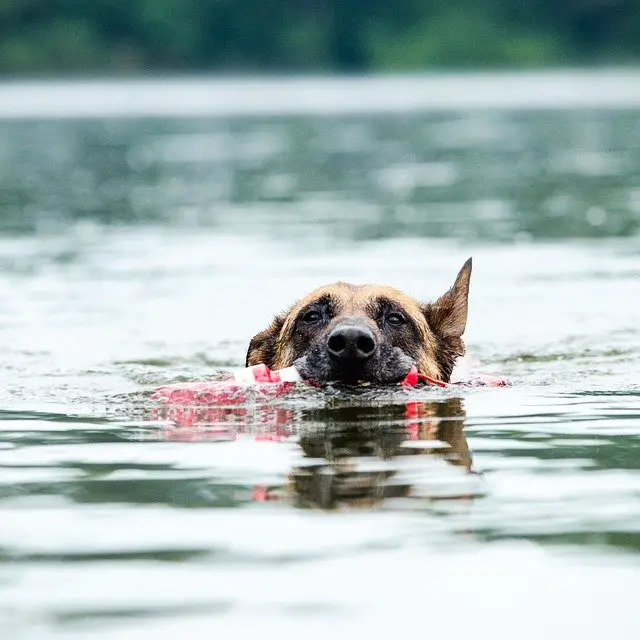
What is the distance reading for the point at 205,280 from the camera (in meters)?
15.9

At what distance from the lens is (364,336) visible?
27.5 feet

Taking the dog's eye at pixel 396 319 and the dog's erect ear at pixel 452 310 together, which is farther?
the dog's erect ear at pixel 452 310

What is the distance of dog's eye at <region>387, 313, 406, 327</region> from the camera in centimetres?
918

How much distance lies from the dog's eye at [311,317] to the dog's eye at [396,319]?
37 cm

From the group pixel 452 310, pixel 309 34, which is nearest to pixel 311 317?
pixel 452 310

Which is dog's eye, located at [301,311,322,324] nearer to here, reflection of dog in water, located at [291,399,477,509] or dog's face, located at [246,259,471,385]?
dog's face, located at [246,259,471,385]

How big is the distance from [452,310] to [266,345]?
41.9 inches

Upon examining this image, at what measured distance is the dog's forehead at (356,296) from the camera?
907 cm

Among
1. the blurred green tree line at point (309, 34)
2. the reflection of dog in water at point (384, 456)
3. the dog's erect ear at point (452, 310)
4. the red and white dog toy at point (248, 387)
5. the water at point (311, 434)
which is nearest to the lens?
the water at point (311, 434)

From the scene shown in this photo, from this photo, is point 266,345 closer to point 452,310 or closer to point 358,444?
point 452,310

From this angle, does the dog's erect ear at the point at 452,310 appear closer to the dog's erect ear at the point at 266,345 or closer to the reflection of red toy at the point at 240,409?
the reflection of red toy at the point at 240,409

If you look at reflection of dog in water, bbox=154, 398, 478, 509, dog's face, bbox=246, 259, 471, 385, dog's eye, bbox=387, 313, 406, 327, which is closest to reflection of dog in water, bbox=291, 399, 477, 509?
reflection of dog in water, bbox=154, 398, 478, 509

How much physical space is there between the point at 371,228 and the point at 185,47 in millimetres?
68745

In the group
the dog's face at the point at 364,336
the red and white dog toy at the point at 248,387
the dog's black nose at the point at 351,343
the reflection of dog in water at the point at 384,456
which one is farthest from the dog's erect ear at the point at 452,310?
the dog's black nose at the point at 351,343
